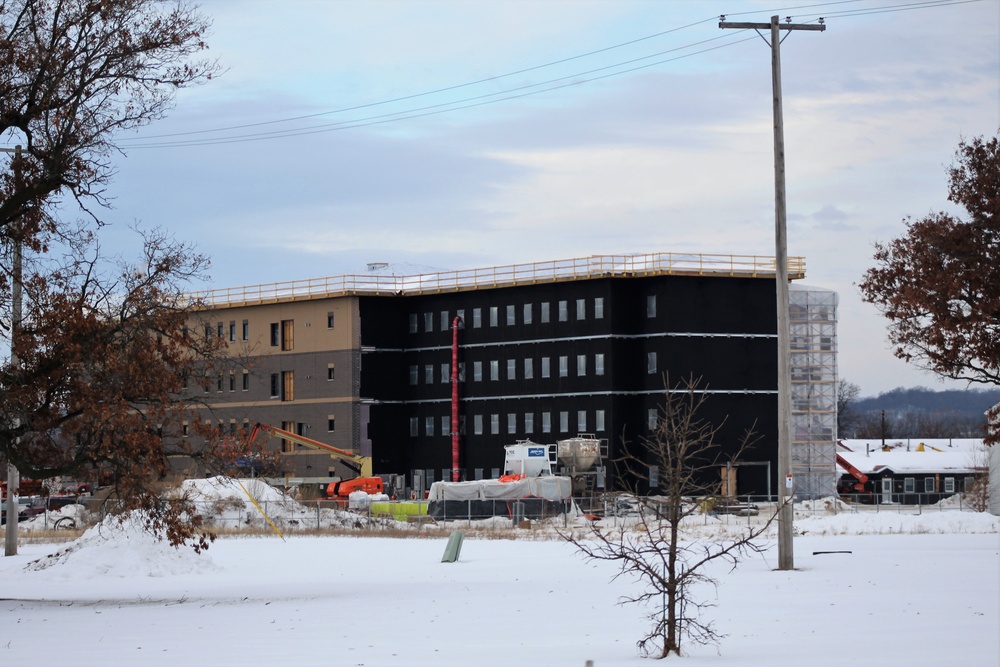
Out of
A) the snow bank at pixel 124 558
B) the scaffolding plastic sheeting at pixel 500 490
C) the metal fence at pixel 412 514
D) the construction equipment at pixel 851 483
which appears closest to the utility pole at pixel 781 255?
the snow bank at pixel 124 558

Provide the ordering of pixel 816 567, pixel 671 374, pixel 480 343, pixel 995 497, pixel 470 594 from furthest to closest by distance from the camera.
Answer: pixel 480 343, pixel 671 374, pixel 995 497, pixel 816 567, pixel 470 594

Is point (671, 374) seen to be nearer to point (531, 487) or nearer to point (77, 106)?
point (531, 487)

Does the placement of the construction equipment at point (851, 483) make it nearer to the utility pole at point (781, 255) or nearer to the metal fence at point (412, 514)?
the metal fence at point (412, 514)

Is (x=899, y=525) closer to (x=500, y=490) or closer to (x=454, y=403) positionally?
(x=500, y=490)

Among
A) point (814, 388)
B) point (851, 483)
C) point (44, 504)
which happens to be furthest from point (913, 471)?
point (44, 504)

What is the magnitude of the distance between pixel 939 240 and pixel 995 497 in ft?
103

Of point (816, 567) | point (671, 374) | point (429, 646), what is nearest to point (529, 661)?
point (429, 646)

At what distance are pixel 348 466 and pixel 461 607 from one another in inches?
2614

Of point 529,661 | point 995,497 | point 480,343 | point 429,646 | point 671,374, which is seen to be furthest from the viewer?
point 480,343

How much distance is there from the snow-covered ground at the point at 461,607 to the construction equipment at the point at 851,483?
66245mm

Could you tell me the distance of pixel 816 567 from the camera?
101 ft

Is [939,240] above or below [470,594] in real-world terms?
above

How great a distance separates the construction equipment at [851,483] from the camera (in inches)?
4176

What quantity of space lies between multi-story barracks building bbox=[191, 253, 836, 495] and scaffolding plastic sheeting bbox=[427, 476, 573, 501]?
29.2 ft
